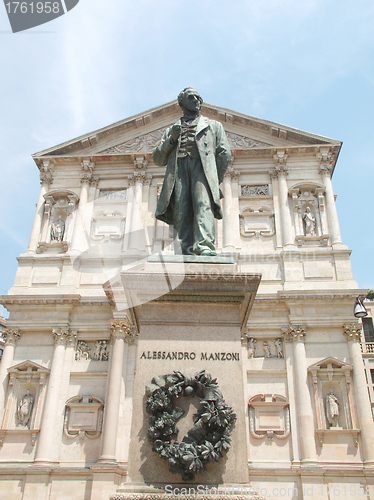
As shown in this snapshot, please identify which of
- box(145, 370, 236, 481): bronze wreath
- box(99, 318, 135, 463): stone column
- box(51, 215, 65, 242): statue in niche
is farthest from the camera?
box(51, 215, 65, 242): statue in niche

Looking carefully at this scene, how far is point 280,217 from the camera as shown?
66.7 ft

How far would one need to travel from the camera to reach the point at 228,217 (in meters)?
20.2

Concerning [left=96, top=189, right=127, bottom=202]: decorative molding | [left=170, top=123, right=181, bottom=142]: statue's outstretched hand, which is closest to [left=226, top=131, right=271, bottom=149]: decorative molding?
[left=96, top=189, right=127, bottom=202]: decorative molding

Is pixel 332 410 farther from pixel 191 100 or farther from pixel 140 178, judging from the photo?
pixel 191 100

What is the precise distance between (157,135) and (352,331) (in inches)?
488

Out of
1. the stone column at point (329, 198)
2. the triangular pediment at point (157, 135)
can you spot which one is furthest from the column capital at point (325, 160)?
the triangular pediment at point (157, 135)

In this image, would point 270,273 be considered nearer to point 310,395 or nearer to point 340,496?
point 310,395

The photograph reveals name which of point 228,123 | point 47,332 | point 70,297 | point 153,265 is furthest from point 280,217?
point 153,265

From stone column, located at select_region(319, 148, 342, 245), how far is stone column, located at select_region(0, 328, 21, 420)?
12.9 meters

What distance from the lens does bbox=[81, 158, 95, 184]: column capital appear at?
21859 mm

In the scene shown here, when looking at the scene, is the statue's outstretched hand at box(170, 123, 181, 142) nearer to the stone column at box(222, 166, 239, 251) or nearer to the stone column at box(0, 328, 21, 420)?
the stone column at box(222, 166, 239, 251)

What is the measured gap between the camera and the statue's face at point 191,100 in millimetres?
6117

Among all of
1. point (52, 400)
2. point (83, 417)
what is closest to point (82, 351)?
point (52, 400)

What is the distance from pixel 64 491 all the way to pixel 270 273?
A: 10.5 meters
